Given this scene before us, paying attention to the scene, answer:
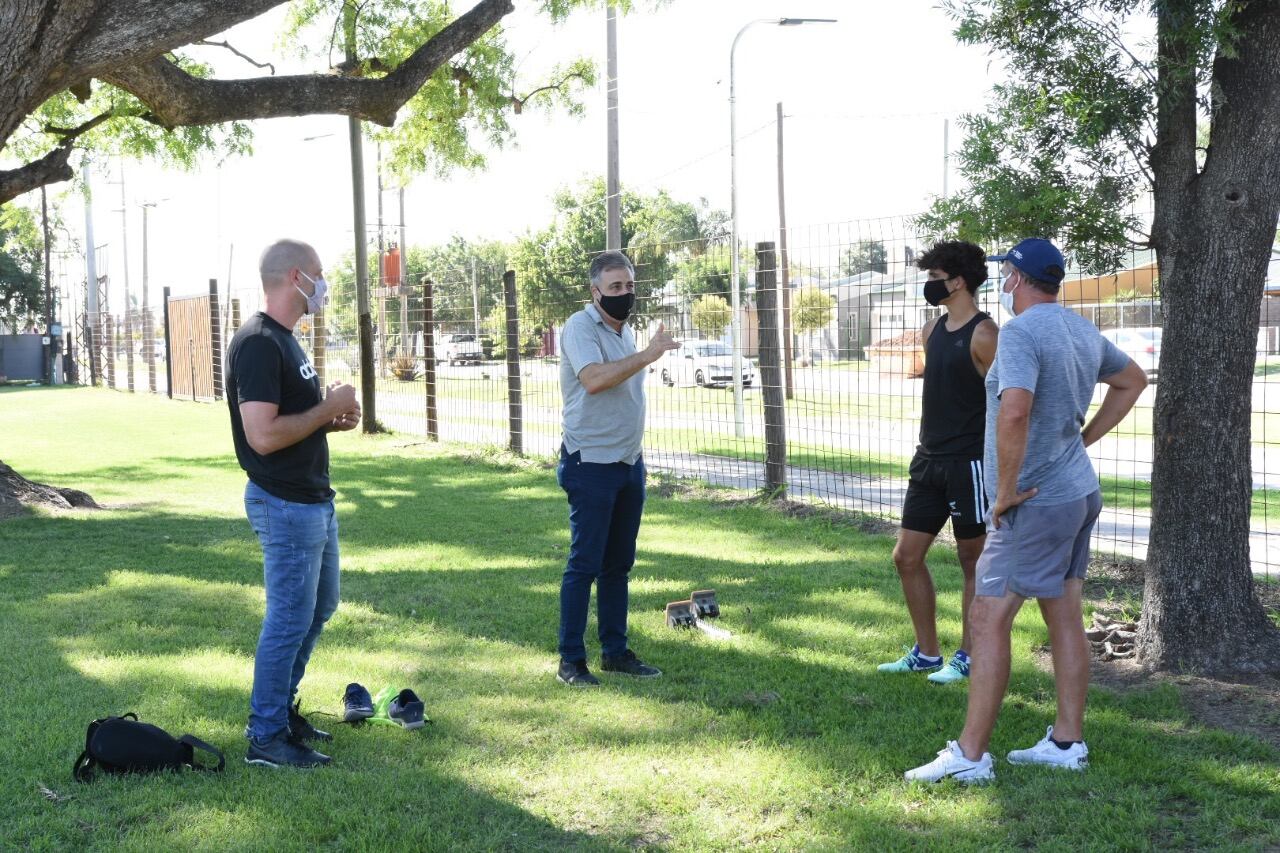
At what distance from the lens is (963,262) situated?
5.10 meters

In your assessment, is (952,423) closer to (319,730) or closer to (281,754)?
(319,730)

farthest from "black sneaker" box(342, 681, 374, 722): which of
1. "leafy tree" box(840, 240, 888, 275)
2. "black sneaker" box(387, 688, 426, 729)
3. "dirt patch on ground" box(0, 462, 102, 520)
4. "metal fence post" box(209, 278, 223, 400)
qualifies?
"metal fence post" box(209, 278, 223, 400)

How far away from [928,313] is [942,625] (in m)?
3.70

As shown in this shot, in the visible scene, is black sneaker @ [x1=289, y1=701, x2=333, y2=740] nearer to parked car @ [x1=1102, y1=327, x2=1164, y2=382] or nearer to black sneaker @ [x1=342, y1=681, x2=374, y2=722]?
black sneaker @ [x1=342, y1=681, x2=374, y2=722]

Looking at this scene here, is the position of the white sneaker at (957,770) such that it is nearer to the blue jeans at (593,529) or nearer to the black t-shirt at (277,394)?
the blue jeans at (593,529)

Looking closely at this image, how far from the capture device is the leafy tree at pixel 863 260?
9289 mm

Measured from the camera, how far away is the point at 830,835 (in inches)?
149

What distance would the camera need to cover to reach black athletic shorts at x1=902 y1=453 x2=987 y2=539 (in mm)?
5184

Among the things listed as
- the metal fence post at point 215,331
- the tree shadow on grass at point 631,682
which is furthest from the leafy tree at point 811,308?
the metal fence post at point 215,331

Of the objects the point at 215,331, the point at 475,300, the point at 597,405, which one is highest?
the point at 475,300

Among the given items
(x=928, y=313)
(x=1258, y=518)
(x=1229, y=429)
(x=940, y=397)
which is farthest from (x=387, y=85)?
(x=1258, y=518)

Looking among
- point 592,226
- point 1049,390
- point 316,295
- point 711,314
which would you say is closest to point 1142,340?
point 711,314

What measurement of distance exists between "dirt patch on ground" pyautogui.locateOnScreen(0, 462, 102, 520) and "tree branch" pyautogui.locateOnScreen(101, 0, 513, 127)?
145 inches

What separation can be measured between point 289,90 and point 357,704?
6621 mm
